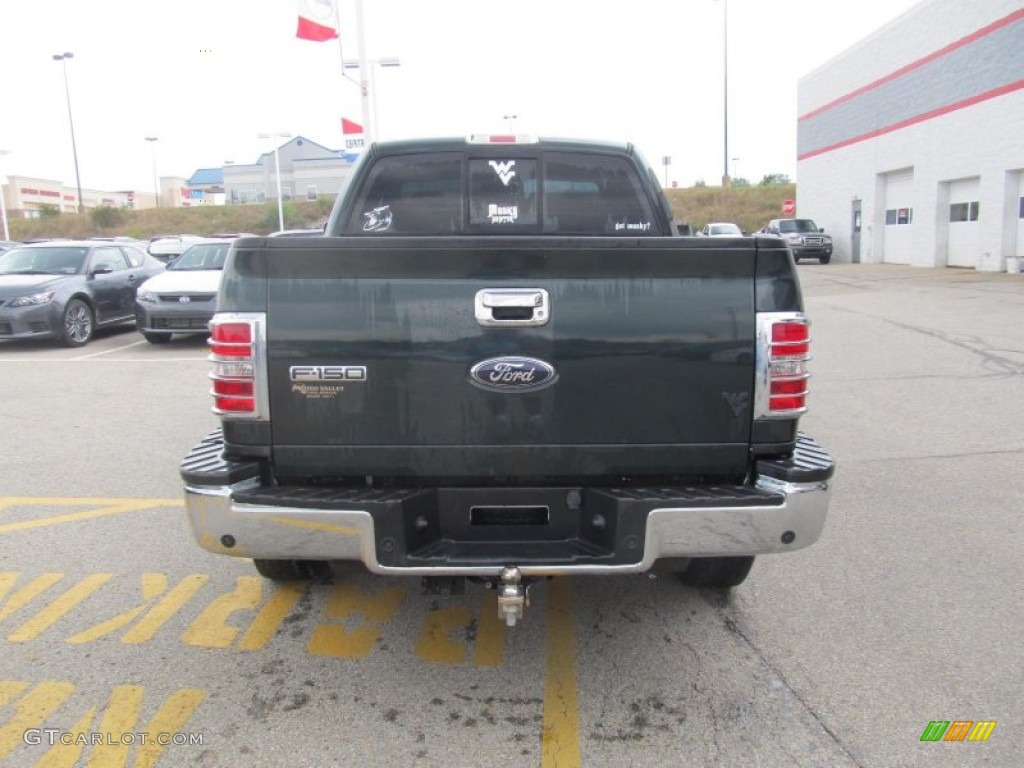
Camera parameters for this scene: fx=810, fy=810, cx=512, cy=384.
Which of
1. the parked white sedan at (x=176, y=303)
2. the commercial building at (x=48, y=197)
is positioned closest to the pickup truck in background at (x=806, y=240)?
the parked white sedan at (x=176, y=303)

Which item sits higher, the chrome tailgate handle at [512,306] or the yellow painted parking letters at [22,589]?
the chrome tailgate handle at [512,306]

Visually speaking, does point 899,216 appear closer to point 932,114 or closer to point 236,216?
point 932,114

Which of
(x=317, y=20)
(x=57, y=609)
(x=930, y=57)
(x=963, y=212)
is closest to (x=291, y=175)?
(x=930, y=57)

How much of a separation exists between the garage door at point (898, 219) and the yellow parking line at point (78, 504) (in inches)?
1120

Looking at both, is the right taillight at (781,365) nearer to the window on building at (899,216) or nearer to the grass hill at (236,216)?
the window on building at (899,216)

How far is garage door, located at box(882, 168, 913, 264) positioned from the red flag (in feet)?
69.9

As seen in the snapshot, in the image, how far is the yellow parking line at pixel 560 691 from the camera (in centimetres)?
273

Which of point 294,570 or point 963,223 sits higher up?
point 963,223

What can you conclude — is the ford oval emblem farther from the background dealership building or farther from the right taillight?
the background dealership building

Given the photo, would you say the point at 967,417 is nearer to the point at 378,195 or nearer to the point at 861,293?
the point at 378,195

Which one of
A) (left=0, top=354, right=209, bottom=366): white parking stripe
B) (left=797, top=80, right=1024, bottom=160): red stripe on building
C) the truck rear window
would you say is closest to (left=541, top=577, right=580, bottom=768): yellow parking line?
the truck rear window

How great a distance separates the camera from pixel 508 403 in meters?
2.84

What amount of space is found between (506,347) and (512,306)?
5.6 inches

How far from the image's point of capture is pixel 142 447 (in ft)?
22.0
